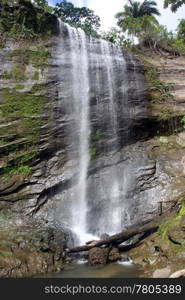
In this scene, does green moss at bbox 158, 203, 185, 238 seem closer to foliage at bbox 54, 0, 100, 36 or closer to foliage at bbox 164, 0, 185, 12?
foliage at bbox 164, 0, 185, 12

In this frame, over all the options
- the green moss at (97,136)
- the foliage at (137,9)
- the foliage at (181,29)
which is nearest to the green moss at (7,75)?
the green moss at (97,136)

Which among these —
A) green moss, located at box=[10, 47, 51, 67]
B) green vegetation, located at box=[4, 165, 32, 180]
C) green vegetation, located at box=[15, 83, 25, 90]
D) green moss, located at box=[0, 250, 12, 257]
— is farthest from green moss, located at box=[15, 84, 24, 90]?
green moss, located at box=[0, 250, 12, 257]

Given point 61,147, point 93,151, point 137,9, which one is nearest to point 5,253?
point 61,147

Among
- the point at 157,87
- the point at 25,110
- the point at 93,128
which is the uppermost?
the point at 157,87

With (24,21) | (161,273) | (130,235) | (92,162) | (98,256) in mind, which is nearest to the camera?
(161,273)

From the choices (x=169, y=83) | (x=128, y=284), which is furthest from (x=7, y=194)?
(x=169, y=83)

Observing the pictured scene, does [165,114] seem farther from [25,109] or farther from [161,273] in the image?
[161,273]

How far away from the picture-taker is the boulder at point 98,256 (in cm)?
998

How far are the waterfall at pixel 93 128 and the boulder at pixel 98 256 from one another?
2.34 m

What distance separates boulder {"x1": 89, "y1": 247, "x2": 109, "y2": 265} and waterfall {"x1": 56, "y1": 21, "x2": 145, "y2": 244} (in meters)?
2.34

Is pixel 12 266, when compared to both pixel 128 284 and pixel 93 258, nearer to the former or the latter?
pixel 93 258

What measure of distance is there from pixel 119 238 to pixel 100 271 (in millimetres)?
2040

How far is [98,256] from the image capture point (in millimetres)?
10070

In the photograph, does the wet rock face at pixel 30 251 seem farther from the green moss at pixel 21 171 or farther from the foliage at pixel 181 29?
the foliage at pixel 181 29
